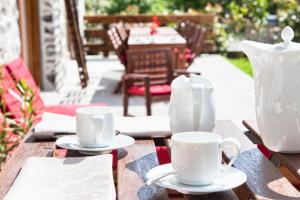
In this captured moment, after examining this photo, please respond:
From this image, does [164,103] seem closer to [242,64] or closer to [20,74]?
[20,74]

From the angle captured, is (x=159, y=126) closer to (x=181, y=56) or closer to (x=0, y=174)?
(x=0, y=174)

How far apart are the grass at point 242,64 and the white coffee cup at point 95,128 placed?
791 centimetres

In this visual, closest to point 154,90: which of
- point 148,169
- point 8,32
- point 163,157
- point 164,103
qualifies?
point 8,32

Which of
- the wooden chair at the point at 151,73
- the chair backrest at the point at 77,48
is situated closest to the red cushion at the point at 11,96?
the wooden chair at the point at 151,73

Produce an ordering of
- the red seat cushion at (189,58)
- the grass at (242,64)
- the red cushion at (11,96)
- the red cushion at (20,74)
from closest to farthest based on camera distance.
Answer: the red cushion at (11,96)
the red cushion at (20,74)
the red seat cushion at (189,58)
the grass at (242,64)

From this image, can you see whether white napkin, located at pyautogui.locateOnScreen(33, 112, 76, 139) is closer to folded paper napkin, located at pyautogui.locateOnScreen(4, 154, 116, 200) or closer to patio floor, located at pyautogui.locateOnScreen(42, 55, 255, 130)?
folded paper napkin, located at pyautogui.locateOnScreen(4, 154, 116, 200)

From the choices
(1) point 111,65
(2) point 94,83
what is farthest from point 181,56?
(1) point 111,65

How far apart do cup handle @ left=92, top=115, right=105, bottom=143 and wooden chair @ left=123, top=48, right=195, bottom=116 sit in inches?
130

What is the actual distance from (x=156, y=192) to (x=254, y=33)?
1115 centimetres

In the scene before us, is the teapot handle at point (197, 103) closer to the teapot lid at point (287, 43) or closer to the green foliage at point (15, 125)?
the teapot lid at point (287, 43)

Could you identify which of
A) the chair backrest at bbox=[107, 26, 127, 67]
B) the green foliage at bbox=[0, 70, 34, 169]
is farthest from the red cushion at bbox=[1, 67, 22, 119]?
the chair backrest at bbox=[107, 26, 127, 67]

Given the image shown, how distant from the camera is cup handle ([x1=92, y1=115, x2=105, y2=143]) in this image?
6.19ft

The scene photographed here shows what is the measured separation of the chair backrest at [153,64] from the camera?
550 cm

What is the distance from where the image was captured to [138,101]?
7.22 m
